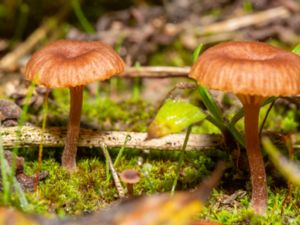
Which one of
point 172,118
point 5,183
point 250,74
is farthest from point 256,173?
point 5,183

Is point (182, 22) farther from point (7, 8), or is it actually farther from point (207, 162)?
point (207, 162)

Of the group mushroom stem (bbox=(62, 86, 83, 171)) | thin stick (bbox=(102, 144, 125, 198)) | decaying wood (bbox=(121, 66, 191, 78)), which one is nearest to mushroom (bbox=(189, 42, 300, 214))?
thin stick (bbox=(102, 144, 125, 198))

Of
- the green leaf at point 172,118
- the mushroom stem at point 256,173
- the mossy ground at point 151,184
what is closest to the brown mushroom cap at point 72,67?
the green leaf at point 172,118

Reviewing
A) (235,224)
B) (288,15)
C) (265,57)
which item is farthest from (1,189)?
(288,15)

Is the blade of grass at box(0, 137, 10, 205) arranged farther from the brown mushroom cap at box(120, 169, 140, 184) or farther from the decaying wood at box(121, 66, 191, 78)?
the decaying wood at box(121, 66, 191, 78)

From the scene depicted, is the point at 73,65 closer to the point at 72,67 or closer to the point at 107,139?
the point at 72,67
